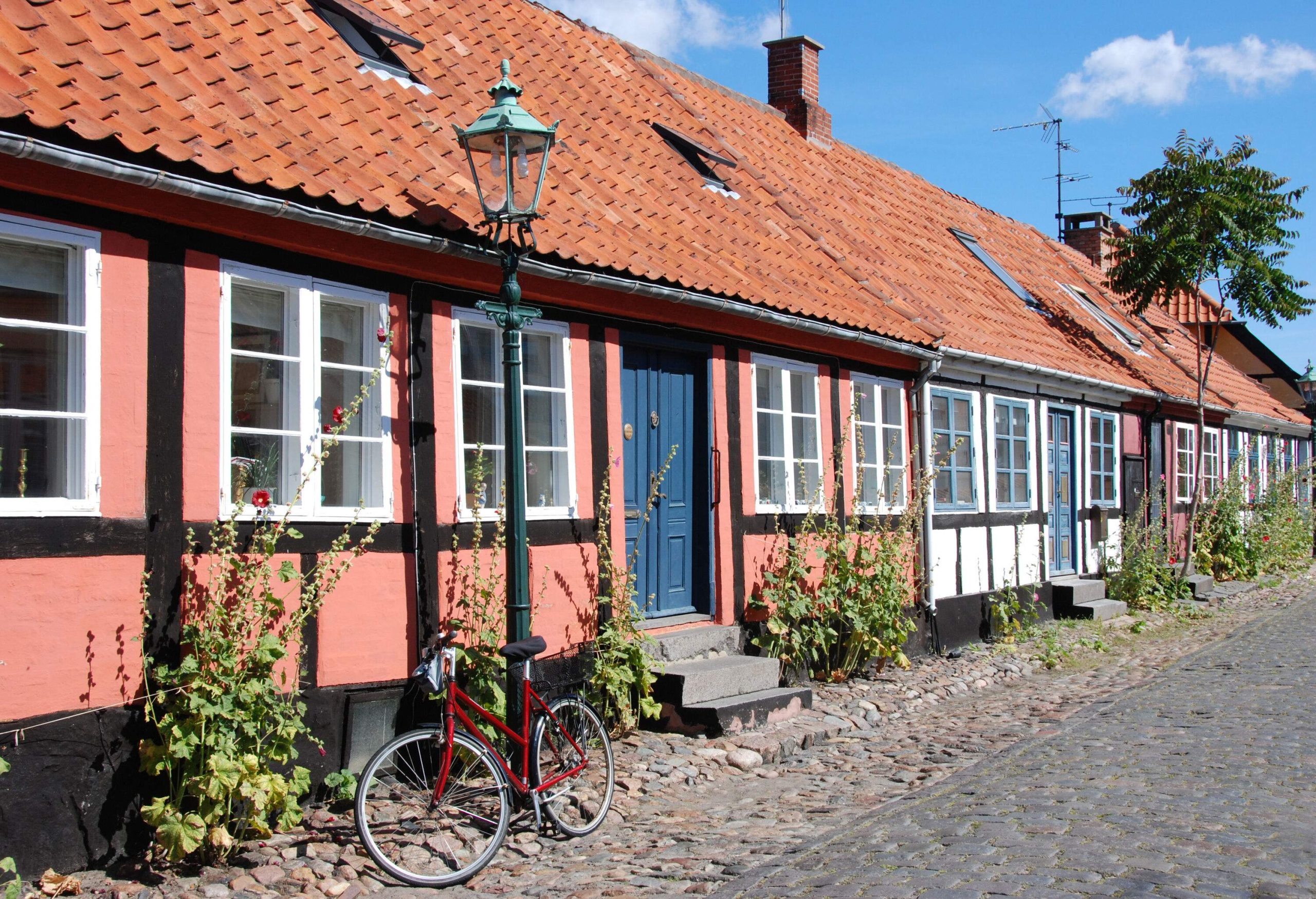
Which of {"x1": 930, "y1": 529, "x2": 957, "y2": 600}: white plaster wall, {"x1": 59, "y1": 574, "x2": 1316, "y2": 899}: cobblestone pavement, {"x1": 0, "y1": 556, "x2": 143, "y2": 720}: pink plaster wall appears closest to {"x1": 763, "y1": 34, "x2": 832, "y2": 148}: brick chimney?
{"x1": 930, "y1": 529, "x2": 957, "y2": 600}: white plaster wall

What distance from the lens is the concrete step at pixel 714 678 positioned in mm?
7898

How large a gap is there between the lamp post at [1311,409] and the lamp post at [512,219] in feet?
78.9

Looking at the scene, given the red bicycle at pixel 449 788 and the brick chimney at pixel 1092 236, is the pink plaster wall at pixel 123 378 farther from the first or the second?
the brick chimney at pixel 1092 236

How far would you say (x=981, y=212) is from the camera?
21.9m

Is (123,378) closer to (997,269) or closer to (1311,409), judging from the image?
(997,269)

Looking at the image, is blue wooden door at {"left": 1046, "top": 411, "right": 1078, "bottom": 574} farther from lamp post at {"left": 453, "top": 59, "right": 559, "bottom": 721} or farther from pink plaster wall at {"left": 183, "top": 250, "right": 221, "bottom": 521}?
pink plaster wall at {"left": 183, "top": 250, "right": 221, "bottom": 521}

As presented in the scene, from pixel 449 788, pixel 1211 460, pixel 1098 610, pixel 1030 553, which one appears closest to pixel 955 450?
pixel 1030 553

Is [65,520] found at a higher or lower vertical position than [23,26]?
lower

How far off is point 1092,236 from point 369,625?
23940 mm

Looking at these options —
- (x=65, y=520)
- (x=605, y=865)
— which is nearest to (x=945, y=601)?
(x=605, y=865)

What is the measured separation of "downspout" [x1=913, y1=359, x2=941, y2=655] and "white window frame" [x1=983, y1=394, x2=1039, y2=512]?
2.11 metres

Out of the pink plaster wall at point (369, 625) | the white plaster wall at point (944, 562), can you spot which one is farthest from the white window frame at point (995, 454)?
the pink plaster wall at point (369, 625)

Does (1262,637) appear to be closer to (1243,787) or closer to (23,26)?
(1243,787)

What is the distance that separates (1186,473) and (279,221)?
1846cm
